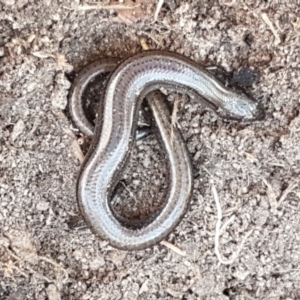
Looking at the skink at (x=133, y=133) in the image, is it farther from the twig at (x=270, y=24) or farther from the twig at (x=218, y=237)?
the twig at (x=270, y=24)

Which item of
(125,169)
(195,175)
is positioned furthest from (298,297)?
(125,169)

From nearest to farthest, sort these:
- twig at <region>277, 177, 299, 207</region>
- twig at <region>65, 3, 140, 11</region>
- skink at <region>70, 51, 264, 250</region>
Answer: skink at <region>70, 51, 264, 250</region>, twig at <region>65, 3, 140, 11</region>, twig at <region>277, 177, 299, 207</region>

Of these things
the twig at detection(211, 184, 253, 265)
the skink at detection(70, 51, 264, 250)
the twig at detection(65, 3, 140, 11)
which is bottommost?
the twig at detection(211, 184, 253, 265)

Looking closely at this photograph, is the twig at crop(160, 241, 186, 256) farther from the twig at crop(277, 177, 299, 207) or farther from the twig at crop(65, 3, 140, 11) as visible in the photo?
the twig at crop(65, 3, 140, 11)

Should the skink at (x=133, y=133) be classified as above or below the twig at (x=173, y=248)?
above

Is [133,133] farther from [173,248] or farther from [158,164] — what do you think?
[173,248]

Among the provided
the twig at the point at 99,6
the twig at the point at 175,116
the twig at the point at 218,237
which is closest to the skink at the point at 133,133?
the twig at the point at 175,116

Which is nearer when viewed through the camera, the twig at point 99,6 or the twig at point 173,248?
the twig at point 99,6

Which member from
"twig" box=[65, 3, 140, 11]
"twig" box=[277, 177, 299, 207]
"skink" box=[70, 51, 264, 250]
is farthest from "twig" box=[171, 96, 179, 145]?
"twig" box=[277, 177, 299, 207]
